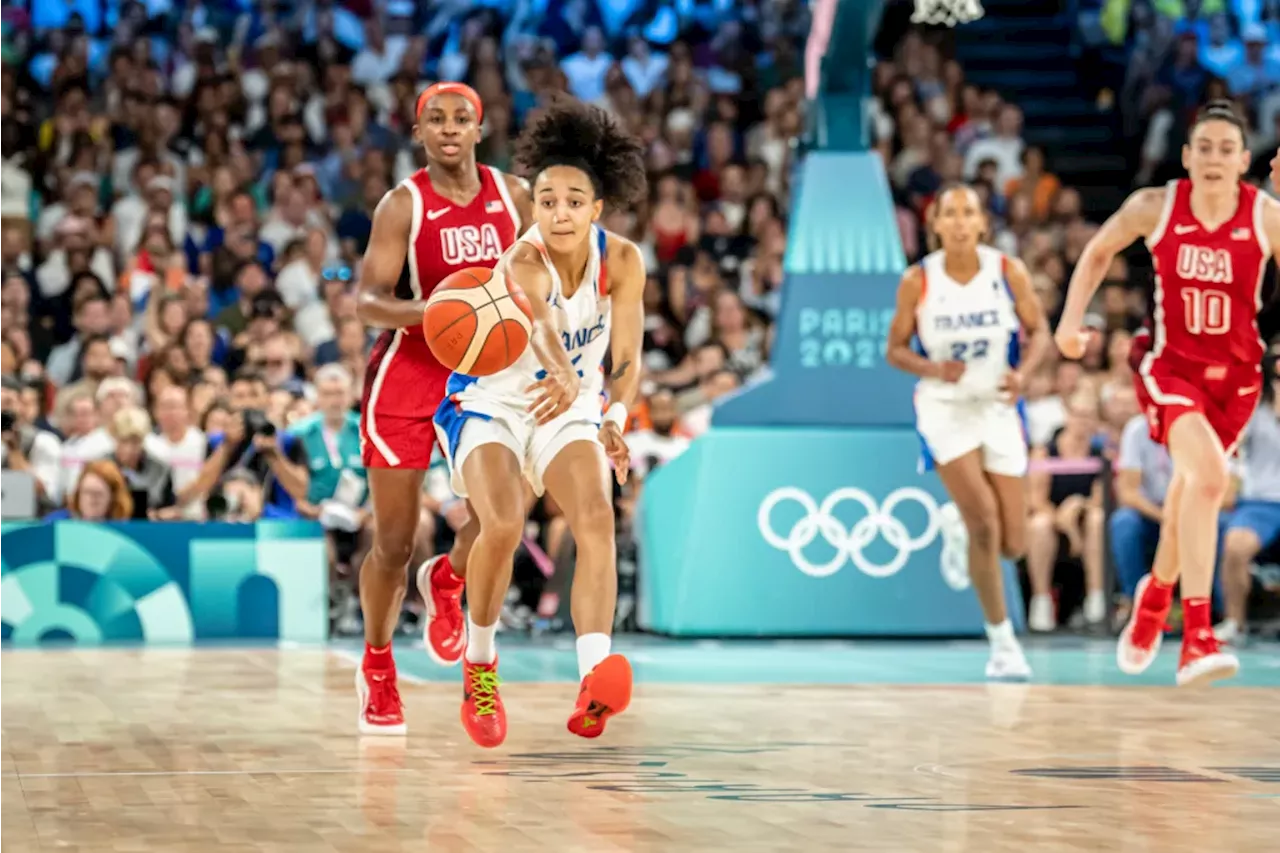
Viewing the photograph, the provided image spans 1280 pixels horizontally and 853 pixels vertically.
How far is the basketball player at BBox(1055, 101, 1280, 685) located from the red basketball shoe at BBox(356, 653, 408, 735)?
287 centimetres

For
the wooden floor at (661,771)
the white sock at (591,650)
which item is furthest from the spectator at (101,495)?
the white sock at (591,650)

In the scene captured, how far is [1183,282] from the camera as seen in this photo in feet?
26.8

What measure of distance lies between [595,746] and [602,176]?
1692 millimetres

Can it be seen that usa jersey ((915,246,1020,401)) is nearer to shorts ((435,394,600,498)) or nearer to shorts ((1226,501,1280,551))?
shorts ((1226,501,1280,551))

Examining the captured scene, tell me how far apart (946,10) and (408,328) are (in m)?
5.05

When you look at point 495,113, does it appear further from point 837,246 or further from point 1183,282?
point 1183,282

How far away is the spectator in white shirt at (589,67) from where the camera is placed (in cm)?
1803

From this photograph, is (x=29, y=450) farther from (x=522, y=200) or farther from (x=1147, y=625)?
(x=1147, y=625)

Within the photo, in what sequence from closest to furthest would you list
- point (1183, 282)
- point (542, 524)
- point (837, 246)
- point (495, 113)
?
point (1183, 282) < point (837, 246) < point (542, 524) < point (495, 113)

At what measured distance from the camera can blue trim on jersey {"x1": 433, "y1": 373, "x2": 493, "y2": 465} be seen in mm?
6297

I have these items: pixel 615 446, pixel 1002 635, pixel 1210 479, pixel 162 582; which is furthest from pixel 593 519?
pixel 162 582

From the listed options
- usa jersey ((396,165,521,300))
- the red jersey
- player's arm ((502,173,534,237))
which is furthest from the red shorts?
player's arm ((502,173,534,237))

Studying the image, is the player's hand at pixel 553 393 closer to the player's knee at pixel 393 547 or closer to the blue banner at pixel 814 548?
the player's knee at pixel 393 547

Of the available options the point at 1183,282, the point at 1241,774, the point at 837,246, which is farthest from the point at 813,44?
the point at 1241,774
